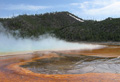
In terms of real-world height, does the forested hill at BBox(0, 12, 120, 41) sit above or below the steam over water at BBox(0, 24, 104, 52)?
above

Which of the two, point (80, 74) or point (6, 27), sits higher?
point (6, 27)

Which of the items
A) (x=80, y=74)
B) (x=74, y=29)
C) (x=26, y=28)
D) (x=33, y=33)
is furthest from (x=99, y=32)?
(x=80, y=74)

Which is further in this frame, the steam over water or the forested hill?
the forested hill

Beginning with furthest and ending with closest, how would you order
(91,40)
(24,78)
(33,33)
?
(33,33) → (91,40) → (24,78)

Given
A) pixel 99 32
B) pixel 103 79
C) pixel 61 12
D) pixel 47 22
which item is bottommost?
pixel 103 79

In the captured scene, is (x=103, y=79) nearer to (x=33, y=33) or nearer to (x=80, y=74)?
(x=80, y=74)

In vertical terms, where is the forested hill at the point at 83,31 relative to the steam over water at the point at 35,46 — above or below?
above

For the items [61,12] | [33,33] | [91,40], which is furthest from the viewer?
[61,12]

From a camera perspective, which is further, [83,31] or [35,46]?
[83,31]

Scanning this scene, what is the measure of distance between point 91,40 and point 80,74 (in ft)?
72.8

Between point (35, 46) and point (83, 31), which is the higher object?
point (83, 31)

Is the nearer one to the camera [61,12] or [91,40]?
[91,40]

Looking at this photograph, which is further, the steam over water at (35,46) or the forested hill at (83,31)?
the forested hill at (83,31)

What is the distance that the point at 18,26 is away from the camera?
3709 cm
